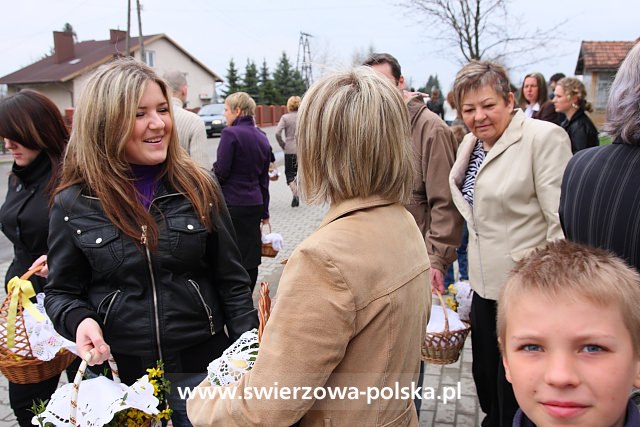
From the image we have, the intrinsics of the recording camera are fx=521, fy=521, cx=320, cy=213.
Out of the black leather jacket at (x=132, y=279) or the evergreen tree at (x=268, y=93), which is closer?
the black leather jacket at (x=132, y=279)

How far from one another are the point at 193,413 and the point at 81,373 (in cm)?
45

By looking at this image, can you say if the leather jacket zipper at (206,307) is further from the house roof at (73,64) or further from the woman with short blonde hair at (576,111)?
the house roof at (73,64)

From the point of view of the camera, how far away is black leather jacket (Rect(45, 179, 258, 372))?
2.02 m

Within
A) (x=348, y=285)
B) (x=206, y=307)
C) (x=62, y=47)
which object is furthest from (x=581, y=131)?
(x=62, y=47)

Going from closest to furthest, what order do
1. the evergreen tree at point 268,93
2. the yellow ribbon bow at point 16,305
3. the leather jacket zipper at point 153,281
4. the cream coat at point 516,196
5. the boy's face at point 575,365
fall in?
the boy's face at point 575,365 → the leather jacket zipper at point 153,281 → the yellow ribbon bow at point 16,305 → the cream coat at point 516,196 → the evergreen tree at point 268,93

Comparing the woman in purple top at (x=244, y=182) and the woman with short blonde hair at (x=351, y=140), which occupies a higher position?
the woman with short blonde hair at (x=351, y=140)

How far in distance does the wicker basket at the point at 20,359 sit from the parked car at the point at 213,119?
24669 mm

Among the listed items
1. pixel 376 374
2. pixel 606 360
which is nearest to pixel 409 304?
pixel 376 374

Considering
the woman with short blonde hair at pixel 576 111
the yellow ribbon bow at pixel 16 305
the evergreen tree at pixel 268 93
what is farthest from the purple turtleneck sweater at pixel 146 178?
the evergreen tree at pixel 268 93

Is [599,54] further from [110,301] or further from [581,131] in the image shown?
[110,301]

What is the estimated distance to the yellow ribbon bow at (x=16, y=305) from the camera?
7.83 ft

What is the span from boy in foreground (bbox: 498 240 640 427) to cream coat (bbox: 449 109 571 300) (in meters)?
1.39

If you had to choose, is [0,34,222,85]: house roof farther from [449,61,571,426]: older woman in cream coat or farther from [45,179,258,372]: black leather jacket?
[45,179,258,372]: black leather jacket

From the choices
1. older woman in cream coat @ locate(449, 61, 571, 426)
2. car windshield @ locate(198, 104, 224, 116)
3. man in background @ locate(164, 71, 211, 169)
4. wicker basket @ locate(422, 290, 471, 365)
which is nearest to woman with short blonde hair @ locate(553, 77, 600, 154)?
older woman in cream coat @ locate(449, 61, 571, 426)
